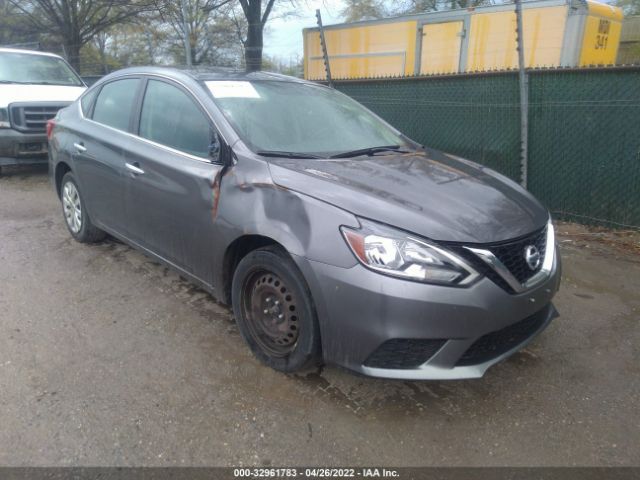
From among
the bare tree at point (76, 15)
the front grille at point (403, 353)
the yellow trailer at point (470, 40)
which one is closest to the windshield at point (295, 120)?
the front grille at point (403, 353)

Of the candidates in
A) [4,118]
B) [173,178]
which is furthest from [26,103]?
[173,178]

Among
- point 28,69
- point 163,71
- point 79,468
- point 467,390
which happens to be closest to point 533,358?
point 467,390

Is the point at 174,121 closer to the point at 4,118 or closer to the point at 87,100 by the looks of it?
the point at 87,100

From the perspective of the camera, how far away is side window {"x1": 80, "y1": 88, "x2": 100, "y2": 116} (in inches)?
177

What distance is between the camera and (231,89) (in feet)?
11.0

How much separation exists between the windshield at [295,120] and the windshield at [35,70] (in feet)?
21.4

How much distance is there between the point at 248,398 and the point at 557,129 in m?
4.85

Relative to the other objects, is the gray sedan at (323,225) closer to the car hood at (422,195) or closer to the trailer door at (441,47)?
the car hood at (422,195)

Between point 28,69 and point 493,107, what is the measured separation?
297 inches

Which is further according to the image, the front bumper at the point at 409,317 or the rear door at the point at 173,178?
the rear door at the point at 173,178

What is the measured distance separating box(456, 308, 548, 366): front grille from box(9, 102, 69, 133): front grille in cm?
738

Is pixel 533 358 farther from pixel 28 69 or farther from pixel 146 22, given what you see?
pixel 146 22

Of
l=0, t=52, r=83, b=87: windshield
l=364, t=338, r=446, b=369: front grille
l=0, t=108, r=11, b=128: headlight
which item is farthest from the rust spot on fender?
l=0, t=52, r=83, b=87: windshield

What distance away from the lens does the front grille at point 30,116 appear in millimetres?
7281
